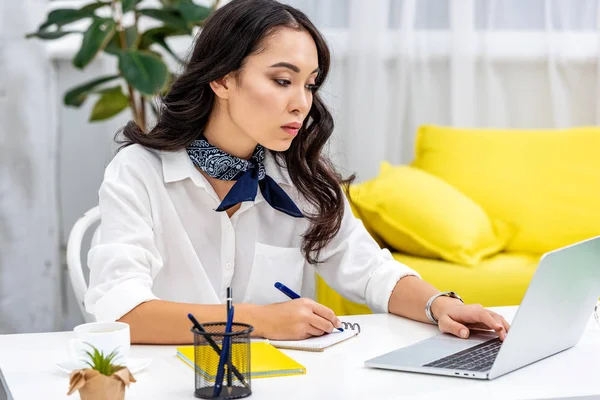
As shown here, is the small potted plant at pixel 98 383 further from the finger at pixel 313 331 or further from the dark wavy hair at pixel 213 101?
the dark wavy hair at pixel 213 101

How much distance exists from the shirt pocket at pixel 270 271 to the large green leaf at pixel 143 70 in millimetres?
1181

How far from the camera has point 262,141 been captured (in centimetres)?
162

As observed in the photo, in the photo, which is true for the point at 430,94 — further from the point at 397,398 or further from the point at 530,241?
the point at 397,398

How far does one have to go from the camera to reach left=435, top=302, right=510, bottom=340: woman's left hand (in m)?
1.34

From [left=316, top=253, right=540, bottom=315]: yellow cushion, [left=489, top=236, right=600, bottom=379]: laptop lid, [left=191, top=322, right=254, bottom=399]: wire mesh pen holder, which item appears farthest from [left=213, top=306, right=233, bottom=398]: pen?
[left=316, top=253, right=540, bottom=315]: yellow cushion

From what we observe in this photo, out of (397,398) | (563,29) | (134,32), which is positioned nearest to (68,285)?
(134,32)

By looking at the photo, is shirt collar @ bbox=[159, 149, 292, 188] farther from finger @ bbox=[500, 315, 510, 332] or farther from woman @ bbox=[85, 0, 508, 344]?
finger @ bbox=[500, 315, 510, 332]

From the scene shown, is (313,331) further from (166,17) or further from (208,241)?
(166,17)

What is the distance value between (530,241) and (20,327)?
6.36 feet

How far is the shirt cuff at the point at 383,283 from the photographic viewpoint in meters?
1.59

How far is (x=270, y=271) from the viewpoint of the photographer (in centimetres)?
173

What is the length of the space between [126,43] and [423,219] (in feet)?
4.06

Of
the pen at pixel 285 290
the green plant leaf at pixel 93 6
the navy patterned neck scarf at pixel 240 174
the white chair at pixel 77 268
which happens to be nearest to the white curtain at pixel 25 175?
the green plant leaf at pixel 93 6

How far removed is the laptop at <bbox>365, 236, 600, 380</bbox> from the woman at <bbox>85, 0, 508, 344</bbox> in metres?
0.22
